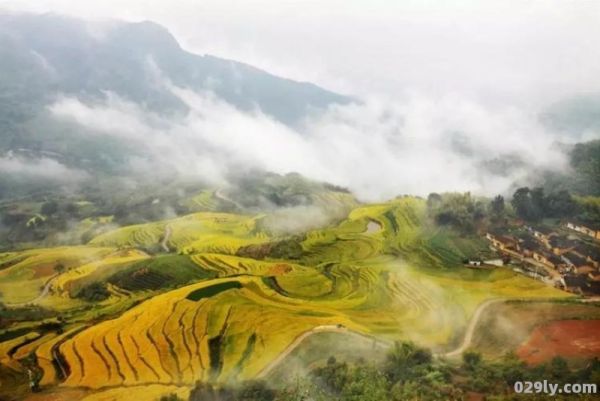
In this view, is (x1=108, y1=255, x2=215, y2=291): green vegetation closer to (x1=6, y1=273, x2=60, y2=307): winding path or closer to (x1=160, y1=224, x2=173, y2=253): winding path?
(x1=6, y1=273, x2=60, y2=307): winding path

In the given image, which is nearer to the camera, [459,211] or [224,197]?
[459,211]

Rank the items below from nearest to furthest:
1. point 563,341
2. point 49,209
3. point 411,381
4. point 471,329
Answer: point 411,381, point 563,341, point 471,329, point 49,209

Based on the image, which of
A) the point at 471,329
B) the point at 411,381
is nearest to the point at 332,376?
the point at 411,381

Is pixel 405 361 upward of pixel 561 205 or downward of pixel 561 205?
downward

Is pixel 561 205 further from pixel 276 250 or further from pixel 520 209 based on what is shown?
pixel 276 250

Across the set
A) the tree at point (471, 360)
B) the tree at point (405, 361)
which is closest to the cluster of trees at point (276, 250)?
the tree at point (405, 361)

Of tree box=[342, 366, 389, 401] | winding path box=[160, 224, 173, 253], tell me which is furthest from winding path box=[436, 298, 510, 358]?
winding path box=[160, 224, 173, 253]
